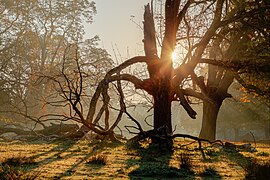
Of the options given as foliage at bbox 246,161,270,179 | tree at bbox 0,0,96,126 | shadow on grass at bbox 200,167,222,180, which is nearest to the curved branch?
shadow on grass at bbox 200,167,222,180

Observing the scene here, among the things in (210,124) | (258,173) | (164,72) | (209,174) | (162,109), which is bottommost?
(209,174)

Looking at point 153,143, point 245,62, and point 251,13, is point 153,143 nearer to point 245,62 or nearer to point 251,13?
point 245,62

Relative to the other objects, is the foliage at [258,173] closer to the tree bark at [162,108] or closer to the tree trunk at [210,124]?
the tree bark at [162,108]

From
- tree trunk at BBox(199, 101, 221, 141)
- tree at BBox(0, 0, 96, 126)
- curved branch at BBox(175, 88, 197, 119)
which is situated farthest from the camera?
tree at BBox(0, 0, 96, 126)

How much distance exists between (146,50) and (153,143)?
3.35 meters

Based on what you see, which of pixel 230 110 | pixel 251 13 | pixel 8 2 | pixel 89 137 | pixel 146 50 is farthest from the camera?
pixel 230 110

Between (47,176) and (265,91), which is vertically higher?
(265,91)

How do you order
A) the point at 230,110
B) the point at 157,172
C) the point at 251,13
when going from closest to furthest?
the point at 157,172 < the point at 251,13 < the point at 230,110

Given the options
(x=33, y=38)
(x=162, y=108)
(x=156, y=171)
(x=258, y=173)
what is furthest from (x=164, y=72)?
(x=33, y=38)

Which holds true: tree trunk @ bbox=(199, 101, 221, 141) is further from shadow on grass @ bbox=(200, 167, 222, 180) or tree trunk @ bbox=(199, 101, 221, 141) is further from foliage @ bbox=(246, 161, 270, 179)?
foliage @ bbox=(246, 161, 270, 179)

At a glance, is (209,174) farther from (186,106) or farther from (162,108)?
(162,108)

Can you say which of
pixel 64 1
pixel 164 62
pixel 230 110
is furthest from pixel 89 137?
pixel 230 110

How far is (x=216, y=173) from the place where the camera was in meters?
6.77

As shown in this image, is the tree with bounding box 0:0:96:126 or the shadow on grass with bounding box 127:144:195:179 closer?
the shadow on grass with bounding box 127:144:195:179
